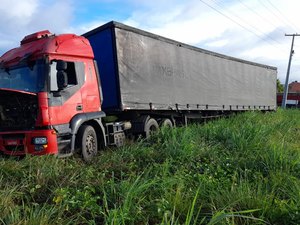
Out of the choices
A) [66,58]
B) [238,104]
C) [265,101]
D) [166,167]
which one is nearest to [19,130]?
[66,58]

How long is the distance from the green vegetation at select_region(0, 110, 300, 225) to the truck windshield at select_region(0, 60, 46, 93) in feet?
5.05

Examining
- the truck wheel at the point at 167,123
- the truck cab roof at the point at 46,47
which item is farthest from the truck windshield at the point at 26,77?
the truck wheel at the point at 167,123

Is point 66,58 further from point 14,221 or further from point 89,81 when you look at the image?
point 14,221

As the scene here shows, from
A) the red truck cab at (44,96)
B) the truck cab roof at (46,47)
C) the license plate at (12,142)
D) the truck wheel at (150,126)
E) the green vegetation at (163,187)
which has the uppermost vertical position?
the truck cab roof at (46,47)

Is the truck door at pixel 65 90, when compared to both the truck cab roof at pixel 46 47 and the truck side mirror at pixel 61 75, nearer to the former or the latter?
the truck side mirror at pixel 61 75

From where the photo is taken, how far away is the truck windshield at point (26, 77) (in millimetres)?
6797

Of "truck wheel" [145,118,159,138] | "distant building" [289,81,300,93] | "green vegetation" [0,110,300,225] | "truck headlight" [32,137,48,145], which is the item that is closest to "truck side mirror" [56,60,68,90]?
"truck headlight" [32,137,48,145]

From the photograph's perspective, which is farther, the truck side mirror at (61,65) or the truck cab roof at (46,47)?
the truck cab roof at (46,47)

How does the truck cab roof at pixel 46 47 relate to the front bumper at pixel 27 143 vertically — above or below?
above

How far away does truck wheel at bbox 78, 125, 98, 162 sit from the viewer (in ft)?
24.1

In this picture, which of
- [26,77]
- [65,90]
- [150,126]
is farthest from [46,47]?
[150,126]

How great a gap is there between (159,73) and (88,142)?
3925 millimetres

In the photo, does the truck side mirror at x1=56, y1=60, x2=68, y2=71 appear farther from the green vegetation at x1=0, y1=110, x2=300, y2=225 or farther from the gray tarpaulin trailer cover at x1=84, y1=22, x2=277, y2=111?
the gray tarpaulin trailer cover at x1=84, y1=22, x2=277, y2=111

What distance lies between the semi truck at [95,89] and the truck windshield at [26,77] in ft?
0.07
